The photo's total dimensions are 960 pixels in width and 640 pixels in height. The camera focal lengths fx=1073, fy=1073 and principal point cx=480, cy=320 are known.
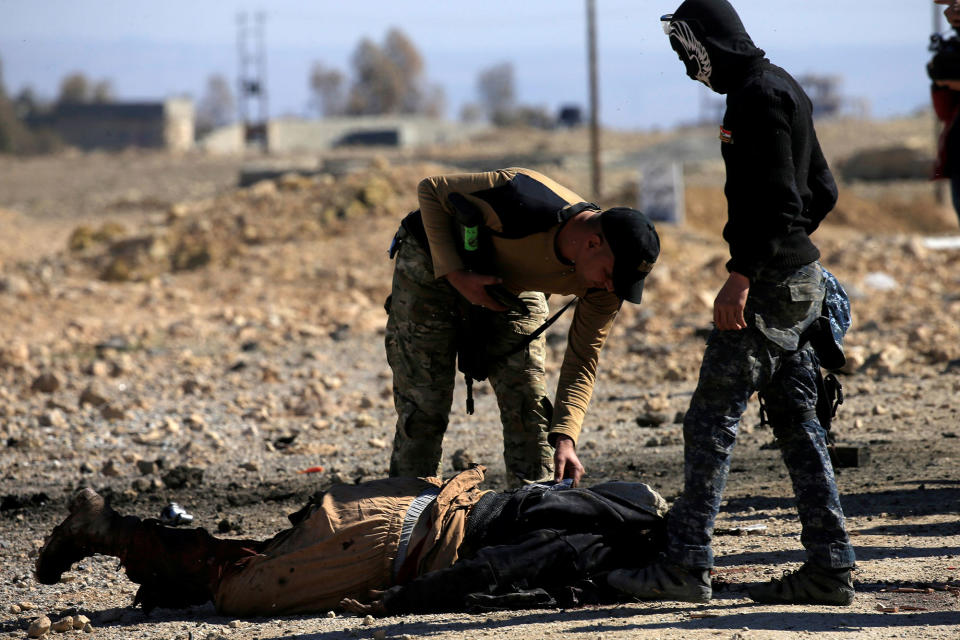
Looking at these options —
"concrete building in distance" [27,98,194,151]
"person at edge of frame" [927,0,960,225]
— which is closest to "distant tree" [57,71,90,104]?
"concrete building in distance" [27,98,194,151]

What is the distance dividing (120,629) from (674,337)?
6978mm

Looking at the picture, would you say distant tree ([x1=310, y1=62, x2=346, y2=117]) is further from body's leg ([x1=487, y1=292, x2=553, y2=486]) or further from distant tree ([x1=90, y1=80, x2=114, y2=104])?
body's leg ([x1=487, y1=292, x2=553, y2=486])

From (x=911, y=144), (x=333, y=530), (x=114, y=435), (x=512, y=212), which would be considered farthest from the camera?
(x=911, y=144)

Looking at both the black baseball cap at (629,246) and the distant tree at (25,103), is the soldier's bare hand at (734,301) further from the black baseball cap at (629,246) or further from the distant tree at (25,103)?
the distant tree at (25,103)

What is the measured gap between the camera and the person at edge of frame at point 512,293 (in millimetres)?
3656

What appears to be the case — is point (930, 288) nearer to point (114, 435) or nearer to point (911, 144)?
point (114, 435)

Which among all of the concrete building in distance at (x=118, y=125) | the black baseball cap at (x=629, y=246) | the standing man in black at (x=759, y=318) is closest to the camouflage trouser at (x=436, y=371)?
the black baseball cap at (x=629, y=246)

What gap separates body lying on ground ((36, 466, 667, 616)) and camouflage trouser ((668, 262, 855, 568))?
0.88 ft

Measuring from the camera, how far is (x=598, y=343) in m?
3.97

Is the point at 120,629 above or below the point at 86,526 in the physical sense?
below

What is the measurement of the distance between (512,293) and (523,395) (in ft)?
1.61

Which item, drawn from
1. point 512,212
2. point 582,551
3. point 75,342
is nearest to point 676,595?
point 582,551

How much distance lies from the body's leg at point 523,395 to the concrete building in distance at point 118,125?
60814 mm

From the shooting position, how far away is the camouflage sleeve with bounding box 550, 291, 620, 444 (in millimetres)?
3838
